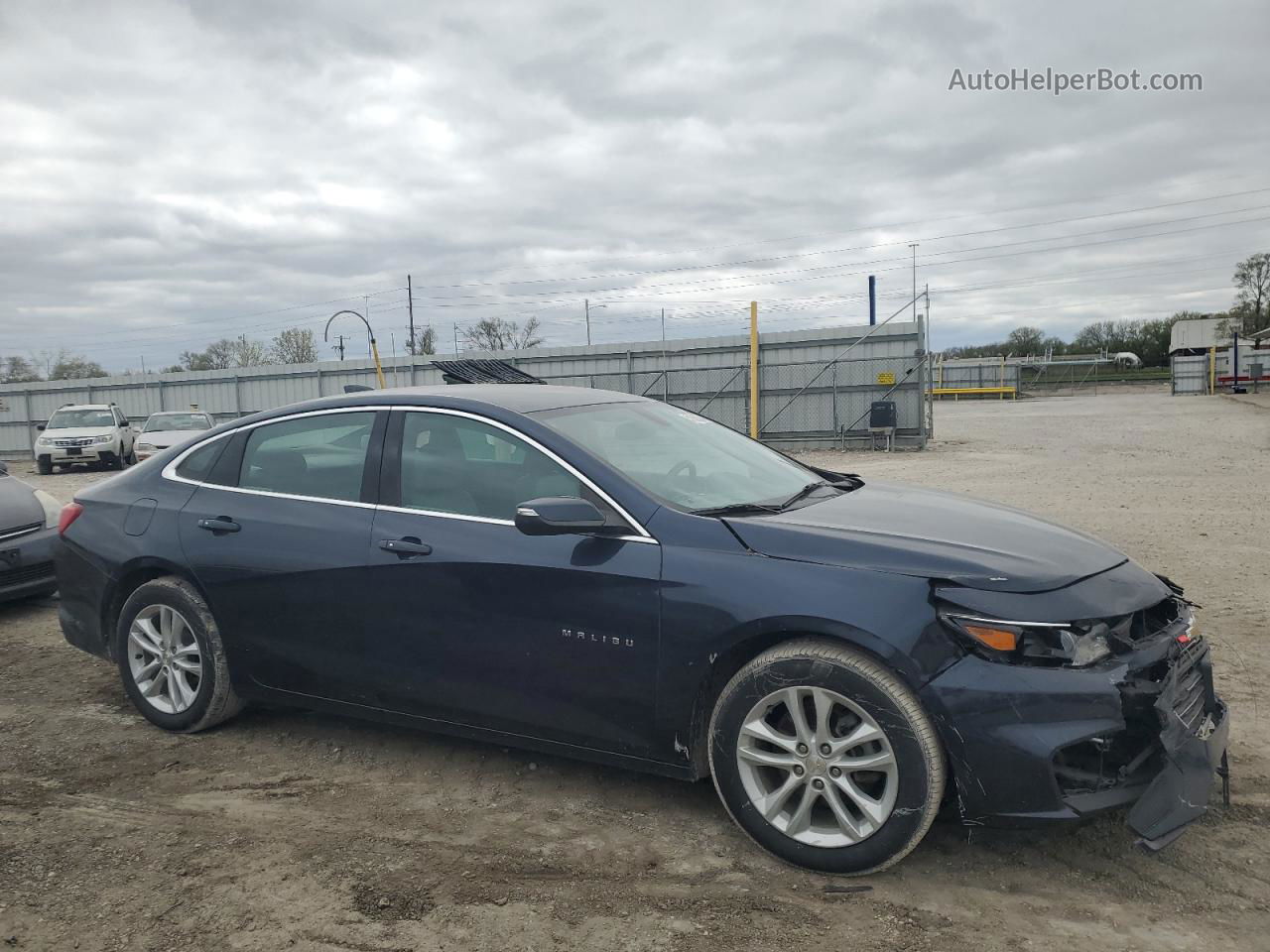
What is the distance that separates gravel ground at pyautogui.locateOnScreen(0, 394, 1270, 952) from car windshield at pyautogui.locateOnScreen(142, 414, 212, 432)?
18111 mm

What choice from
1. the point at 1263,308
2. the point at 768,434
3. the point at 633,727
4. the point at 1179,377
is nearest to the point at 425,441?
the point at 633,727

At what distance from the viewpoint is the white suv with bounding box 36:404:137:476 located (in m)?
22.6

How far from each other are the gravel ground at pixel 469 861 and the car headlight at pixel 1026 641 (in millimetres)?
721

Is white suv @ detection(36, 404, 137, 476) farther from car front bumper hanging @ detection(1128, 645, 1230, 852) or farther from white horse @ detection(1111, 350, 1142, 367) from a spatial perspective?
white horse @ detection(1111, 350, 1142, 367)

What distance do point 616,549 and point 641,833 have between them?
3.24 ft

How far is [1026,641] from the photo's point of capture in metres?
2.79

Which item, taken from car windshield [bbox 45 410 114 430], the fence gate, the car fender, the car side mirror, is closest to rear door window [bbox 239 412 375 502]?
the car side mirror

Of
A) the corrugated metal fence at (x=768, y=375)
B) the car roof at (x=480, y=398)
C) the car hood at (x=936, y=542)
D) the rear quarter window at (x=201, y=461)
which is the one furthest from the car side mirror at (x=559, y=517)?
the corrugated metal fence at (x=768, y=375)

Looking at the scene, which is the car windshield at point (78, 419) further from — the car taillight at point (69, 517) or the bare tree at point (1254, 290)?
the bare tree at point (1254, 290)

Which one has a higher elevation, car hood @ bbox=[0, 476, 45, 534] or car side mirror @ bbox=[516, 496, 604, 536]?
car side mirror @ bbox=[516, 496, 604, 536]

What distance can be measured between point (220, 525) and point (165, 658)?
2.29 ft

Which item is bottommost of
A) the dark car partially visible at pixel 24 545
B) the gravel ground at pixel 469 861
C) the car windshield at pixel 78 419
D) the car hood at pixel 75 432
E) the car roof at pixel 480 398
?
the gravel ground at pixel 469 861

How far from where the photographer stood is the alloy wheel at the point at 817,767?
2900 millimetres

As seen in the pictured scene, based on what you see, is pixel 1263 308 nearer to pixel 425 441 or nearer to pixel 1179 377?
pixel 1179 377
